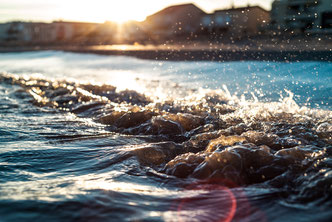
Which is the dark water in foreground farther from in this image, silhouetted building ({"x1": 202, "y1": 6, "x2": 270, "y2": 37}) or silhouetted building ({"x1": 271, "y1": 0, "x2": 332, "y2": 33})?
silhouetted building ({"x1": 202, "y1": 6, "x2": 270, "y2": 37})

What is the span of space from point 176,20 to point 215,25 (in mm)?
8609

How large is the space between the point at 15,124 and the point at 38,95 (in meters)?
3.50

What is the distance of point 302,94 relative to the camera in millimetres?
7867

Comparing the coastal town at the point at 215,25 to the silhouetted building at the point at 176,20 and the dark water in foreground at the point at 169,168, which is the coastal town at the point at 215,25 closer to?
the silhouetted building at the point at 176,20

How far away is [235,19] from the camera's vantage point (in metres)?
43.7

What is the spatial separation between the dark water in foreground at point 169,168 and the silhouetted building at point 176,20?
146 ft

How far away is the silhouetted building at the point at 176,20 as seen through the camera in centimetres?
4969

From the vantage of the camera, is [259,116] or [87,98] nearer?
[259,116]

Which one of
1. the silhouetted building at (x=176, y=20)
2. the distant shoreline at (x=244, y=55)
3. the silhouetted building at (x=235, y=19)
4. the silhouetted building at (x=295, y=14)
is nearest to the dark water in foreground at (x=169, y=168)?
the distant shoreline at (x=244, y=55)

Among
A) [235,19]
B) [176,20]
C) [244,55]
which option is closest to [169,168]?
[244,55]

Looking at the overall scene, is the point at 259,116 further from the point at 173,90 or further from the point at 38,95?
the point at 38,95

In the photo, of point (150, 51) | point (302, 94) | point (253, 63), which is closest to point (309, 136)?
point (302, 94)

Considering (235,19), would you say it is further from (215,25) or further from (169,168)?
(169,168)

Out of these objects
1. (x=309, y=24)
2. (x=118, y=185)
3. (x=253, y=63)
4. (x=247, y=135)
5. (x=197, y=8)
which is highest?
(x=197, y=8)
